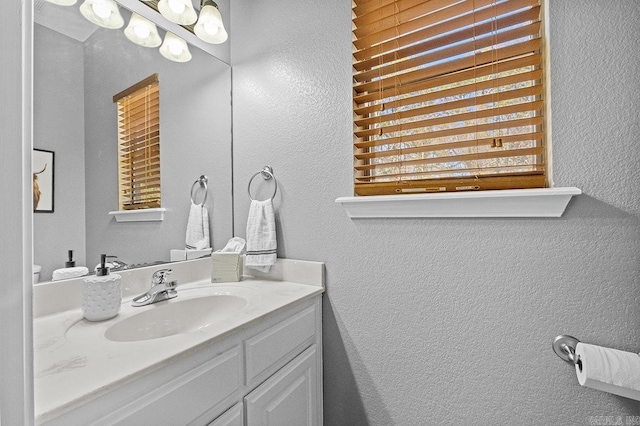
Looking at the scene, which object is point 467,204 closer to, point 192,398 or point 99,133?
point 192,398

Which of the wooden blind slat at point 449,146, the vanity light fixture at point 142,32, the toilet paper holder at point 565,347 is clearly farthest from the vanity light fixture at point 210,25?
the toilet paper holder at point 565,347

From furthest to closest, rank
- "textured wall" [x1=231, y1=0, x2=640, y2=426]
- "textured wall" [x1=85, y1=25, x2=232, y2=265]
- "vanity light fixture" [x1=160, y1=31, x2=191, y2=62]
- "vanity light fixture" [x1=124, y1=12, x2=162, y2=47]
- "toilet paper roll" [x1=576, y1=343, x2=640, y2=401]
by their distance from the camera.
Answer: "vanity light fixture" [x1=160, y1=31, x2=191, y2=62] < "vanity light fixture" [x1=124, y1=12, x2=162, y2=47] < "textured wall" [x1=85, y1=25, x2=232, y2=265] < "textured wall" [x1=231, y1=0, x2=640, y2=426] < "toilet paper roll" [x1=576, y1=343, x2=640, y2=401]

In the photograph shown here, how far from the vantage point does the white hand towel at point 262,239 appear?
1416mm

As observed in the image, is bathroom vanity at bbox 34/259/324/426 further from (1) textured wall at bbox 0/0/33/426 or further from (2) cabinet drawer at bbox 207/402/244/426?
(1) textured wall at bbox 0/0/33/426

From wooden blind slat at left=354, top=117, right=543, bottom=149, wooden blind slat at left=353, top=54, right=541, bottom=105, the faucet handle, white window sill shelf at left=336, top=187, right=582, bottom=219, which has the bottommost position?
Result: the faucet handle

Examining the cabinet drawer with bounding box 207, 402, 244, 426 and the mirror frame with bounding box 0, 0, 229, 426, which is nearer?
the mirror frame with bounding box 0, 0, 229, 426

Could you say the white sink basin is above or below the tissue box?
below

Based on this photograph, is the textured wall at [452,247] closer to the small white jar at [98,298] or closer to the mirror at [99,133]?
the mirror at [99,133]

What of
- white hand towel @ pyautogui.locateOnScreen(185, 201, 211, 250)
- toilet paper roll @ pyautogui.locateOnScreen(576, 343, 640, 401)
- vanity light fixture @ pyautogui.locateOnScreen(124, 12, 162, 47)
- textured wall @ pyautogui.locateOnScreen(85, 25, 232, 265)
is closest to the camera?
toilet paper roll @ pyautogui.locateOnScreen(576, 343, 640, 401)

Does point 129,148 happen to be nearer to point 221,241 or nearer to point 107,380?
point 221,241

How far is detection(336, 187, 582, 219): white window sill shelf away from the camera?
0.93 metres

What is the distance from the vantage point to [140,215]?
1252 mm

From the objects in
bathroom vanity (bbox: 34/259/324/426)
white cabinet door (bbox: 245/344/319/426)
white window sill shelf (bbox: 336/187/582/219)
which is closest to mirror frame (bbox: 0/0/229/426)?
bathroom vanity (bbox: 34/259/324/426)

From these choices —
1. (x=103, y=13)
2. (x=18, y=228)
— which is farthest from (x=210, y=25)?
(x=18, y=228)
